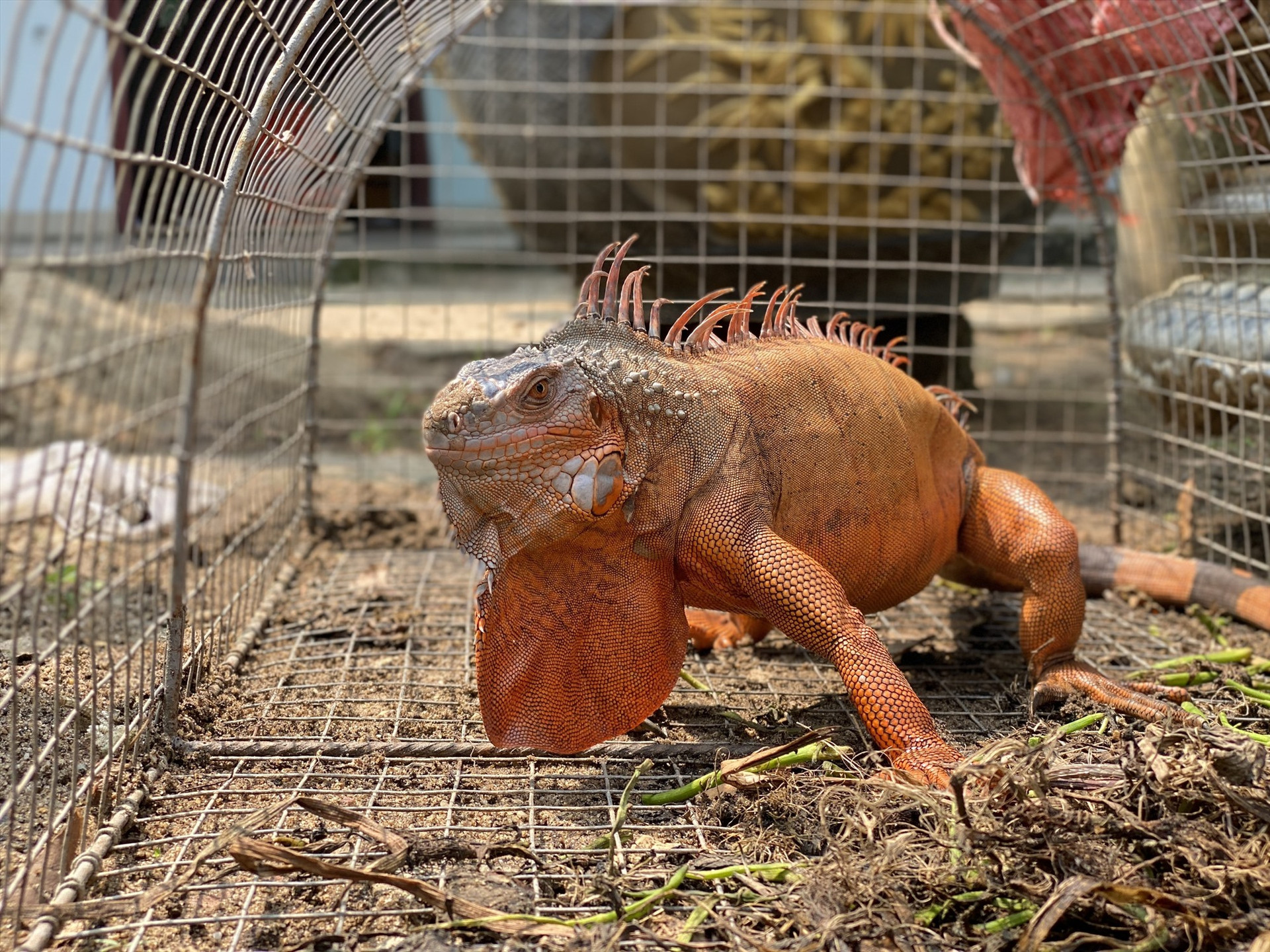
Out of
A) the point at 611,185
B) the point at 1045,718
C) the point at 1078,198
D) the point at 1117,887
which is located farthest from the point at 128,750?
the point at 1078,198

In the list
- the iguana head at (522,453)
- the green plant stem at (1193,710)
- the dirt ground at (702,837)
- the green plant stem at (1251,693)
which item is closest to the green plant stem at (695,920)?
the dirt ground at (702,837)

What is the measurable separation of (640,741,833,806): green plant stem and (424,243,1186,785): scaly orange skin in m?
0.19

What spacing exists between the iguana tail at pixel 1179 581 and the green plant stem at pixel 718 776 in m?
2.25

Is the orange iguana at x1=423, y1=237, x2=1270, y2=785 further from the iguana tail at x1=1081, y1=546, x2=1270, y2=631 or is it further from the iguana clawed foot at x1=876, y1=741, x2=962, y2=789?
the iguana tail at x1=1081, y1=546, x2=1270, y2=631

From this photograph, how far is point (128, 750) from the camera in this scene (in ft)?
9.96

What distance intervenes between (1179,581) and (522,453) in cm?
345

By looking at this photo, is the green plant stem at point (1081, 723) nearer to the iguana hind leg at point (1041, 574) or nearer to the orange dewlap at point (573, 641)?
the iguana hind leg at point (1041, 574)

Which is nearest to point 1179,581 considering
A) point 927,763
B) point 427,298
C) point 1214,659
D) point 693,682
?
point 1214,659

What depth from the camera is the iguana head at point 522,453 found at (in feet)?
9.17

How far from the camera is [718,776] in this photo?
→ 305 centimetres

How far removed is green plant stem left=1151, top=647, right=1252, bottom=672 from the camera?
4.07 m

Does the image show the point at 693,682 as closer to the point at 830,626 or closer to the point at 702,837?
the point at 830,626

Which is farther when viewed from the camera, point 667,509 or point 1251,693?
point 1251,693

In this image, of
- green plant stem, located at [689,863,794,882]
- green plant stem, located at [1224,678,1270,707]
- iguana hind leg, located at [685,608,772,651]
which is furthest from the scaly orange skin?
iguana hind leg, located at [685,608,772,651]
